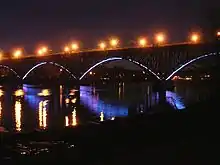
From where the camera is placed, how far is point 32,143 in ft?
48.9

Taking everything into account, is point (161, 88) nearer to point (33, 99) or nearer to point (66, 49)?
point (33, 99)

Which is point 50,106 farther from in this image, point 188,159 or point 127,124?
point 188,159

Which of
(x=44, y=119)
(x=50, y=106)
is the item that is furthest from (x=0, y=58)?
(x=44, y=119)

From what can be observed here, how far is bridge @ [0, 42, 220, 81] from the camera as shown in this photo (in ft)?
A: 173

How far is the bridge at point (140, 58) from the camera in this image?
52688 mm

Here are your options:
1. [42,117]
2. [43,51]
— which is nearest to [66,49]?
[43,51]

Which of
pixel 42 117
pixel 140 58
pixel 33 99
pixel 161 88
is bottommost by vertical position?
pixel 42 117

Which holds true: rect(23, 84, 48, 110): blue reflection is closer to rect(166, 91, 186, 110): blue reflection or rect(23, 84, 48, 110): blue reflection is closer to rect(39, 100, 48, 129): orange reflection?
rect(39, 100, 48, 129): orange reflection

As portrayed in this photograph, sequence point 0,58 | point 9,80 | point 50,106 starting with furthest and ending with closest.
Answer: point 0,58 → point 9,80 → point 50,106

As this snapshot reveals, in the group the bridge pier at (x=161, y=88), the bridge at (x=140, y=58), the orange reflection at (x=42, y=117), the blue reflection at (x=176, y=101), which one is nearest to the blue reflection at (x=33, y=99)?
the orange reflection at (x=42, y=117)

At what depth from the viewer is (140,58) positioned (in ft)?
196

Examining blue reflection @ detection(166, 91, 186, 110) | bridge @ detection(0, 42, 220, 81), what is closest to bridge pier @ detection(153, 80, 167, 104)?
bridge @ detection(0, 42, 220, 81)

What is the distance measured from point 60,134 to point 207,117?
7.00 metres

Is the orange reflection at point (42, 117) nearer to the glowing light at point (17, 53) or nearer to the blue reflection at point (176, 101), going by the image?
the blue reflection at point (176, 101)
